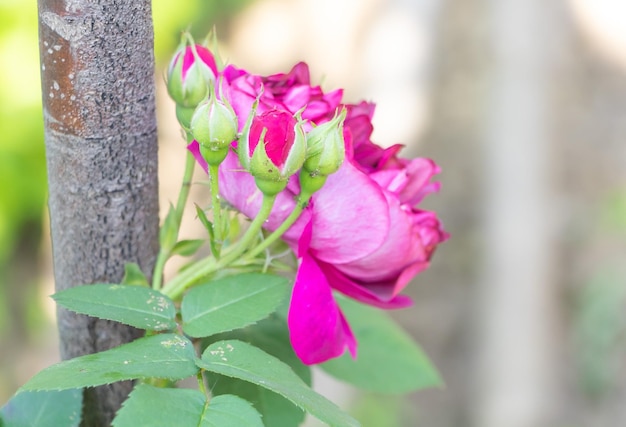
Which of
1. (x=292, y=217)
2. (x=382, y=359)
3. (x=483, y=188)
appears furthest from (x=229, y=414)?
(x=483, y=188)

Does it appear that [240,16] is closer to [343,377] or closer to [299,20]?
[299,20]

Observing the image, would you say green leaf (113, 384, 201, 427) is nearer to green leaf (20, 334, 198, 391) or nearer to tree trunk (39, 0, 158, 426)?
green leaf (20, 334, 198, 391)

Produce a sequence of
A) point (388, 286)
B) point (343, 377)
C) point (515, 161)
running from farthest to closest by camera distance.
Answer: point (515, 161), point (343, 377), point (388, 286)

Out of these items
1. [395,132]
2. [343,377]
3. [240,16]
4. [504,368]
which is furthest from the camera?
[240,16]

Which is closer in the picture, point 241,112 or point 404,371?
point 241,112

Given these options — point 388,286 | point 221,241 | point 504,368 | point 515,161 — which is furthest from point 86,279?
point 515,161

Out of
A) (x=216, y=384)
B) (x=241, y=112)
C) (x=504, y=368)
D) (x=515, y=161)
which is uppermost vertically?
(x=241, y=112)

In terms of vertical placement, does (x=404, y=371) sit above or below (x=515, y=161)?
above

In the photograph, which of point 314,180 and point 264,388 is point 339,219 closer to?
point 314,180
